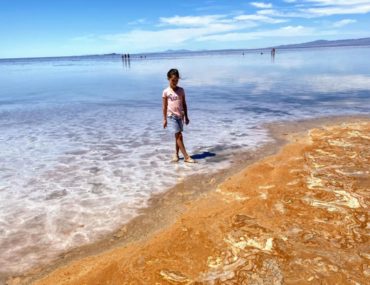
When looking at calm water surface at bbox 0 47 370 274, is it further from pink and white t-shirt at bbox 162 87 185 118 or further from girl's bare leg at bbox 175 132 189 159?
pink and white t-shirt at bbox 162 87 185 118

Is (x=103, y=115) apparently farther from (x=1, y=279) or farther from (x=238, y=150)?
(x=1, y=279)

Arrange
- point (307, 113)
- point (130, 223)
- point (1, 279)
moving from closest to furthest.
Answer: point (1, 279)
point (130, 223)
point (307, 113)

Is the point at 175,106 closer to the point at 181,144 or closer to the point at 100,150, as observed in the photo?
the point at 181,144

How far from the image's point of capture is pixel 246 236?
203 inches

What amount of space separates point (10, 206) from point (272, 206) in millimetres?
4908

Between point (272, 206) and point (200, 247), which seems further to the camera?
point (272, 206)

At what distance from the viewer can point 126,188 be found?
24.9 feet

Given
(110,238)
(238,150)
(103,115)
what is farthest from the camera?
(103,115)

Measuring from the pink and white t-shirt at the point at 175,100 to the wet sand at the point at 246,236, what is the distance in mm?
1891

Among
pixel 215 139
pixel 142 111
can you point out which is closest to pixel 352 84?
pixel 142 111

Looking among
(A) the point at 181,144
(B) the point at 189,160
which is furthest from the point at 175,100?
(B) the point at 189,160

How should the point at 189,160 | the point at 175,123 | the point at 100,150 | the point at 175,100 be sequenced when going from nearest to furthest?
the point at 175,100
the point at 175,123
the point at 189,160
the point at 100,150

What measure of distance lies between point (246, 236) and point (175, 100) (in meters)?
4.53

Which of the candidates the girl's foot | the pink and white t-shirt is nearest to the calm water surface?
the girl's foot
